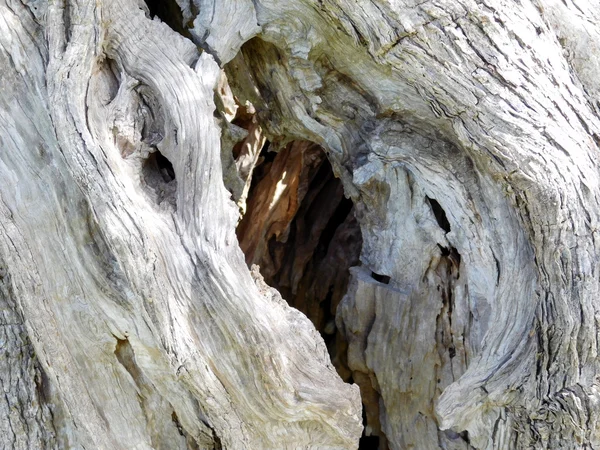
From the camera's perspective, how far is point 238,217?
1639mm

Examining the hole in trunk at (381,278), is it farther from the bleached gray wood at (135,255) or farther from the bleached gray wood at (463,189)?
the bleached gray wood at (135,255)

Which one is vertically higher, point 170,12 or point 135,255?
point 170,12

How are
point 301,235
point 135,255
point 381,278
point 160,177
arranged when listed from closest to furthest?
point 135,255
point 160,177
point 381,278
point 301,235

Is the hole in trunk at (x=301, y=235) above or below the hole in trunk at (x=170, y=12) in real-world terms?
below

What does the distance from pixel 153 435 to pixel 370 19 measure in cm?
121

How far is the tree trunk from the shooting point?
1497 mm

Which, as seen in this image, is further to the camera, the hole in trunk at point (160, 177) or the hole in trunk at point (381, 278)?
the hole in trunk at point (381, 278)

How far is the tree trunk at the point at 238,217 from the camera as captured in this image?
1.50 m

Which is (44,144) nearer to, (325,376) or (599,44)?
(325,376)

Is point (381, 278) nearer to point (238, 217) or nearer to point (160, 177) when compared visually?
point (238, 217)

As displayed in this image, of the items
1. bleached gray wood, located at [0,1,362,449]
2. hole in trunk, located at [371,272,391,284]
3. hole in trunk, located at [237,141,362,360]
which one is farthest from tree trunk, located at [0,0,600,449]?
hole in trunk, located at [237,141,362,360]

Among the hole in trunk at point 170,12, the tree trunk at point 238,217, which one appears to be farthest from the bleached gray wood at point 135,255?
the hole in trunk at point 170,12

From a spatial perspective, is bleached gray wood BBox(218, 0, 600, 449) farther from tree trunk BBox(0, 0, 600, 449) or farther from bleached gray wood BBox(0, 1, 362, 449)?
bleached gray wood BBox(0, 1, 362, 449)

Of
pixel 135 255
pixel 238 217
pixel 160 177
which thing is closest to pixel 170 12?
pixel 160 177
